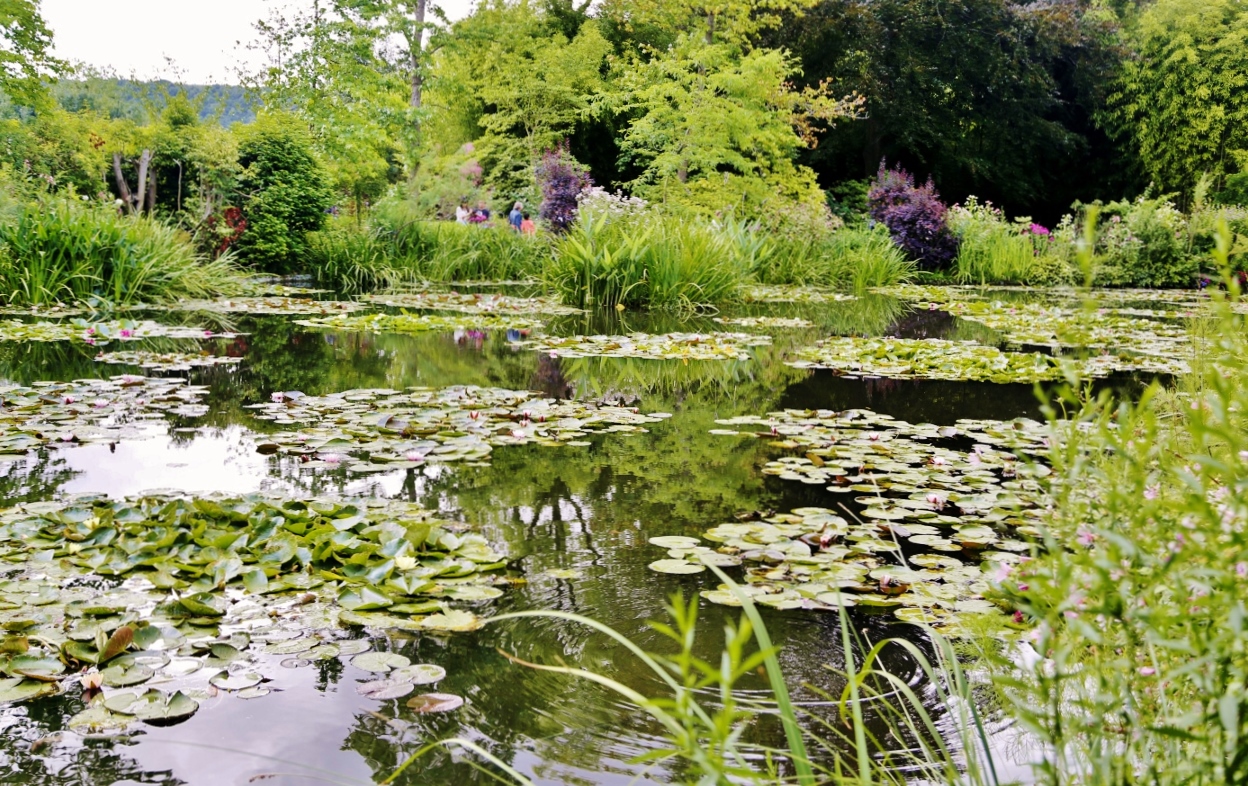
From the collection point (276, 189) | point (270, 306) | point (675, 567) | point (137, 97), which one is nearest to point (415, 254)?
point (276, 189)

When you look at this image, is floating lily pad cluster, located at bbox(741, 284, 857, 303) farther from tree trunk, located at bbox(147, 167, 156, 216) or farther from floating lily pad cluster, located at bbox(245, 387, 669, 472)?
tree trunk, located at bbox(147, 167, 156, 216)

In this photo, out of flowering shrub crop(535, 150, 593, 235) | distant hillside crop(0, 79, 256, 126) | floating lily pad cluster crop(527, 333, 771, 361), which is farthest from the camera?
distant hillside crop(0, 79, 256, 126)

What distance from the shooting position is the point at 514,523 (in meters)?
2.56

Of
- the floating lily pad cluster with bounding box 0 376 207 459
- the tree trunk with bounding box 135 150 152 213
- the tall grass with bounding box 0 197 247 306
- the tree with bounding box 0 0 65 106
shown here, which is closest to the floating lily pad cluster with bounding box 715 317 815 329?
the floating lily pad cluster with bounding box 0 376 207 459

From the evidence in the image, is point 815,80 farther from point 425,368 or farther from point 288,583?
point 288,583

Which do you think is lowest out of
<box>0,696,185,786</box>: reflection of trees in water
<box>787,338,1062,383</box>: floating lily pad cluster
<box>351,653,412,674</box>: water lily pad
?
<box>0,696,185,786</box>: reflection of trees in water

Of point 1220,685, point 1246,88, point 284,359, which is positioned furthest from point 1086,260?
point 1246,88

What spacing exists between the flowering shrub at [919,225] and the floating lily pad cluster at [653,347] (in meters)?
8.24

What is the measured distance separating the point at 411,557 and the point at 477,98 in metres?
22.7

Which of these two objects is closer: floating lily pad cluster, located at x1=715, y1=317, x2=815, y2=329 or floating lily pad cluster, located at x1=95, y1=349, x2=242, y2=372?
floating lily pad cluster, located at x1=95, y1=349, x2=242, y2=372

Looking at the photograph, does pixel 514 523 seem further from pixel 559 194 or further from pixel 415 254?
pixel 559 194

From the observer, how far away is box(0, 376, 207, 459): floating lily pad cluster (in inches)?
129

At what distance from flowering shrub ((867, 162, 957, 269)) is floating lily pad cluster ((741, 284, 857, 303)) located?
312 centimetres

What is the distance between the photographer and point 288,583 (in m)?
2.02
